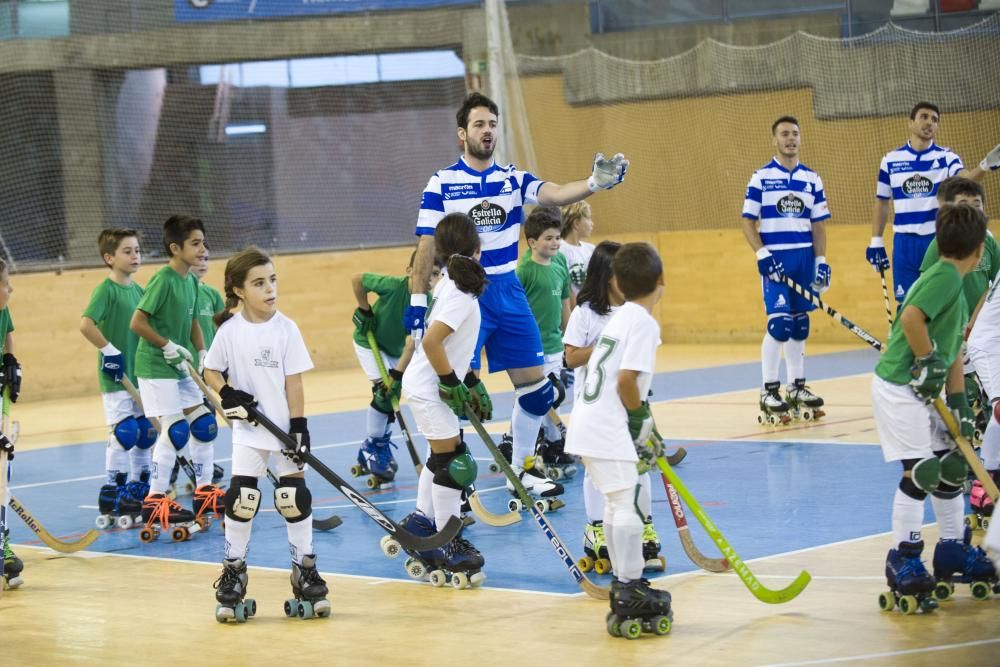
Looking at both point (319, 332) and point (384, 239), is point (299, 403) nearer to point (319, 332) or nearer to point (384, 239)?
point (319, 332)

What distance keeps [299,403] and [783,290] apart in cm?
555

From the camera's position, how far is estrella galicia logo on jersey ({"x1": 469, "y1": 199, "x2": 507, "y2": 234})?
7.07 metres

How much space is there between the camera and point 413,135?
1981cm

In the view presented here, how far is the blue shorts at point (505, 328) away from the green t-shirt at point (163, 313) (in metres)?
1.92

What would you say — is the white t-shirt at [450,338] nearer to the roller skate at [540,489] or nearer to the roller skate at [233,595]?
the roller skate at [233,595]

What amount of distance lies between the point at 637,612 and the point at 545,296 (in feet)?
13.9

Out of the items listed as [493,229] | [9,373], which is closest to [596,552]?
[493,229]

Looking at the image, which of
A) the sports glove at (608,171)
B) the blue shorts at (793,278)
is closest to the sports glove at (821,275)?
the blue shorts at (793,278)

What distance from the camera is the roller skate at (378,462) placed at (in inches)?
344

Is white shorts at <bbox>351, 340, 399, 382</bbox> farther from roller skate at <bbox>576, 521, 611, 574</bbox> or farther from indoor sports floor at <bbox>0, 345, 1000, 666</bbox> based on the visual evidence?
roller skate at <bbox>576, 521, 611, 574</bbox>

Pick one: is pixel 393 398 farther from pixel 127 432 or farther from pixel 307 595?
pixel 307 595

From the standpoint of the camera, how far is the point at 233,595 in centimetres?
552

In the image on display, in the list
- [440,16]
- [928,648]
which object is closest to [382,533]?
[928,648]

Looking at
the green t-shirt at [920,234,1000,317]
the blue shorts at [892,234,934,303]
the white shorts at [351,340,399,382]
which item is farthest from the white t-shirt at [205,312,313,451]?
A: the blue shorts at [892,234,934,303]
